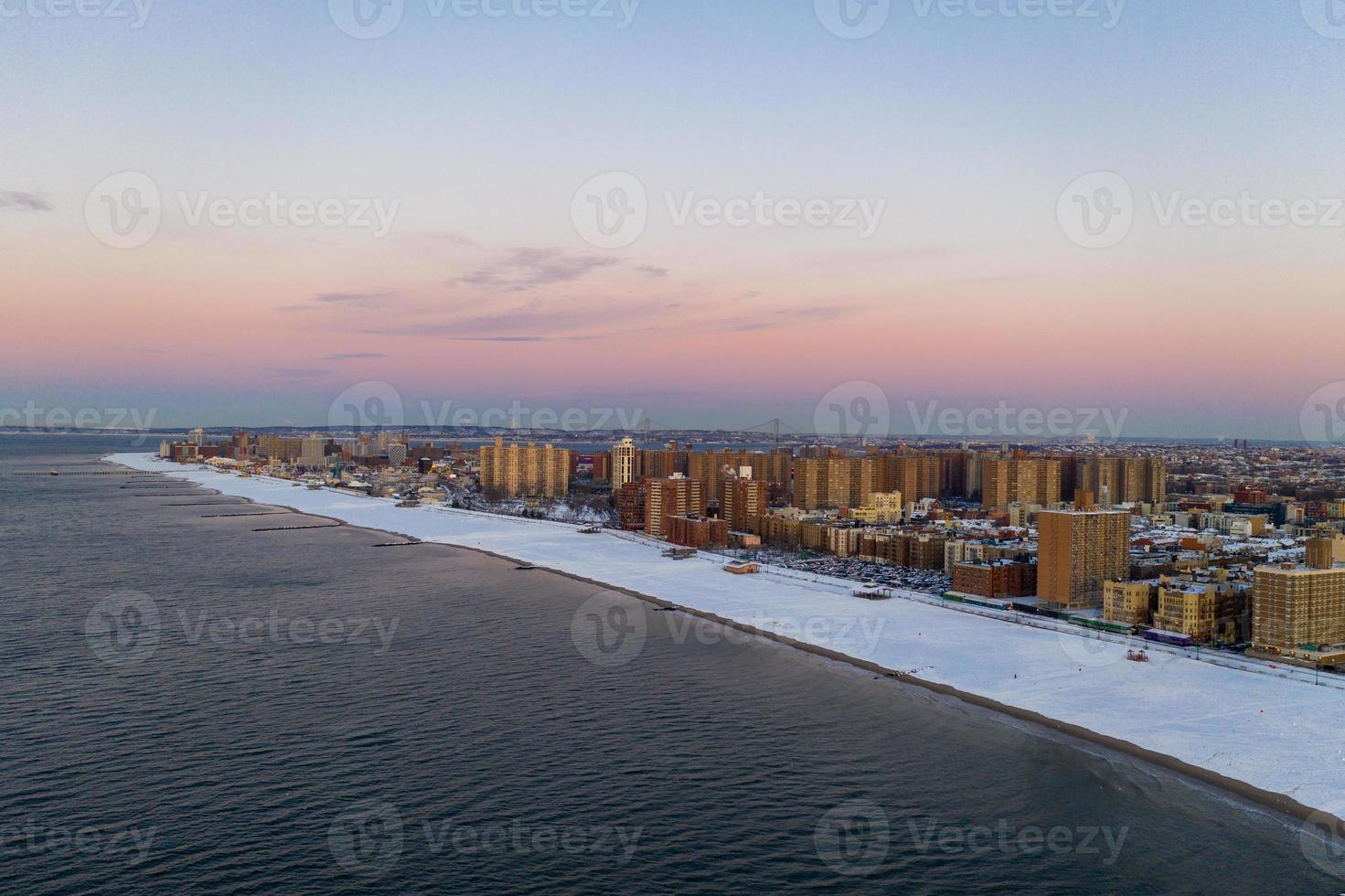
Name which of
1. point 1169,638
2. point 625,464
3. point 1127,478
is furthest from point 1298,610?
point 625,464

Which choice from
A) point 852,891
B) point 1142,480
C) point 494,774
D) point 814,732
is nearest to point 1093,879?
point 852,891

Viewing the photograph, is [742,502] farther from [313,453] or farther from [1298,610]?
[313,453]

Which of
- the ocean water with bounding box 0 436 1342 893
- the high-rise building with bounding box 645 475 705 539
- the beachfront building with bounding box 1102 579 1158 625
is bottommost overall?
the ocean water with bounding box 0 436 1342 893

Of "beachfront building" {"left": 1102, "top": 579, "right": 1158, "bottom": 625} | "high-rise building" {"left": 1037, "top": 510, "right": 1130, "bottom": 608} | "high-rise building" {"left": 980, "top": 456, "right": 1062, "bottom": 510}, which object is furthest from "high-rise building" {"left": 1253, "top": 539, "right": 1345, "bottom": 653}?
"high-rise building" {"left": 980, "top": 456, "right": 1062, "bottom": 510}

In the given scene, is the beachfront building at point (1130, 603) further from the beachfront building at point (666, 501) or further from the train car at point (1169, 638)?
the beachfront building at point (666, 501)

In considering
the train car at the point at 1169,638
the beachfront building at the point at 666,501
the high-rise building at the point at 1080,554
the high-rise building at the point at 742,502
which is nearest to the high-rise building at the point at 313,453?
the beachfront building at the point at 666,501

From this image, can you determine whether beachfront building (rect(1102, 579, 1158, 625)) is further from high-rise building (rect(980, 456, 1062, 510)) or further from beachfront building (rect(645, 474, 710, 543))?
high-rise building (rect(980, 456, 1062, 510))

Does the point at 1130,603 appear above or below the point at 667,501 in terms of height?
below

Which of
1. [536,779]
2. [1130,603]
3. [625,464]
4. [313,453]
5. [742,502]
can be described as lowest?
[536,779]
